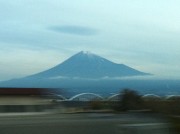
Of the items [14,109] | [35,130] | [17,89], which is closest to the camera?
[35,130]

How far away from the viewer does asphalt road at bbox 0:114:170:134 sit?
11.2 m

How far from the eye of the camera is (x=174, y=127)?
12406mm

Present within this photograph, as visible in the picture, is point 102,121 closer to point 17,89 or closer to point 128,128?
point 128,128

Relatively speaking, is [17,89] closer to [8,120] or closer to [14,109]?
[14,109]

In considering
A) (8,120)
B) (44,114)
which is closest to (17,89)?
(44,114)

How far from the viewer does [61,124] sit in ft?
38.7

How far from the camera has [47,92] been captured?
18.2 metres

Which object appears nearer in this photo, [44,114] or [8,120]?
[8,120]

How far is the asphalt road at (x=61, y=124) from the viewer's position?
1124 cm

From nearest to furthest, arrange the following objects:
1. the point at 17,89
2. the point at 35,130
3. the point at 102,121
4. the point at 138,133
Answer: the point at 138,133 → the point at 35,130 → the point at 102,121 → the point at 17,89

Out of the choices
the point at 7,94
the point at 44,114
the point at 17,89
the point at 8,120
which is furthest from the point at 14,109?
the point at 17,89

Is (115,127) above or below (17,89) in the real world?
below

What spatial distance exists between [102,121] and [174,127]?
1754 mm

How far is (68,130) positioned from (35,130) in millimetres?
759
